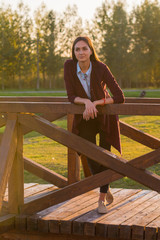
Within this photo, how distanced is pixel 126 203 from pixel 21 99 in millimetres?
1805

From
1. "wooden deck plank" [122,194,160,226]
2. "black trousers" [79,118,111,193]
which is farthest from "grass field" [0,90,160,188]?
"black trousers" [79,118,111,193]

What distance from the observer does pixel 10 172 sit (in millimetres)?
4090

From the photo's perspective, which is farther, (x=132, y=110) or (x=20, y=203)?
(x=20, y=203)

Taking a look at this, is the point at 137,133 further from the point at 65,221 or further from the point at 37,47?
the point at 37,47

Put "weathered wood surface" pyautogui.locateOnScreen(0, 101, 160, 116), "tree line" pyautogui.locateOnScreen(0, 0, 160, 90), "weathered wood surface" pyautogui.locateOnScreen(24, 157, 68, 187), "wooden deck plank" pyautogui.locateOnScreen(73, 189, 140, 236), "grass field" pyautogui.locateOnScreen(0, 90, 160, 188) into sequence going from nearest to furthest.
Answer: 1. "weathered wood surface" pyautogui.locateOnScreen(0, 101, 160, 116)
2. "wooden deck plank" pyautogui.locateOnScreen(73, 189, 140, 236)
3. "weathered wood surface" pyautogui.locateOnScreen(24, 157, 68, 187)
4. "grass field" pyautogui.locateOnScreen(0, 90, 160, 188)
5. "tree line" pyautogui.locateOnScreen(0, 0, 160, 90)

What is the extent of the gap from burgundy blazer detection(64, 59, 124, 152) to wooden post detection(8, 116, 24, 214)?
1.77 ft

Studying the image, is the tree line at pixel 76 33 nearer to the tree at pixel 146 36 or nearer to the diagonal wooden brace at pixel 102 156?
the tree at pixel 146 36

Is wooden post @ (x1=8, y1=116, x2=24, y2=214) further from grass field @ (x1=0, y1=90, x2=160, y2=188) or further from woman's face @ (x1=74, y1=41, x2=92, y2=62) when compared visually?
grass field @ (x1=0, y1=90, x2=160, y2=188)

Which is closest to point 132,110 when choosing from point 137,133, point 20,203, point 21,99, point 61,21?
point 137,133

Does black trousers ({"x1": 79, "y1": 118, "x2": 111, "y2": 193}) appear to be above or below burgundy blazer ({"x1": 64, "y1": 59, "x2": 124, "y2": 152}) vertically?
below

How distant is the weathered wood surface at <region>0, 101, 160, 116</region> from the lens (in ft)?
11.9

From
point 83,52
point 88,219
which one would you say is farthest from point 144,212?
point 83,52

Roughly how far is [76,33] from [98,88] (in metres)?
53.5

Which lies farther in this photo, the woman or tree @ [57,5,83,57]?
tree @ [57,5,83,57]
